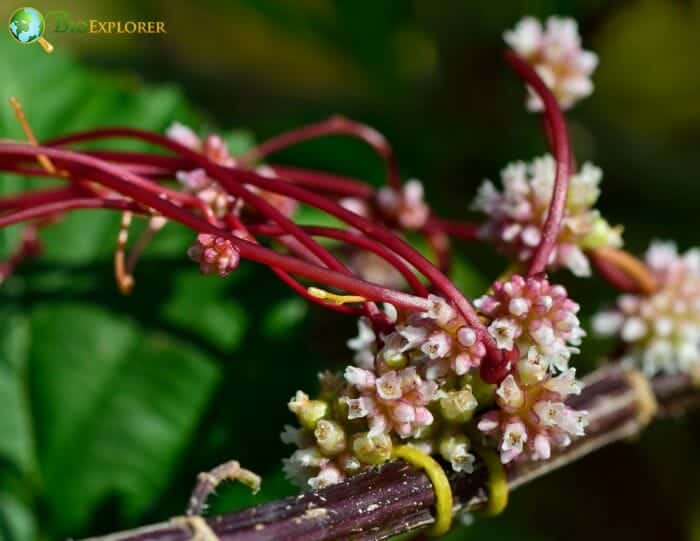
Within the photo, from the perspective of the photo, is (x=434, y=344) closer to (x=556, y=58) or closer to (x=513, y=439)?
(x=513, y=439)

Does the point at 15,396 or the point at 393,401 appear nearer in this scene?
the point at 393,401

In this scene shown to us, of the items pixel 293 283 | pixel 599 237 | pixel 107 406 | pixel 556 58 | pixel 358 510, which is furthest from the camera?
pixel 107 406

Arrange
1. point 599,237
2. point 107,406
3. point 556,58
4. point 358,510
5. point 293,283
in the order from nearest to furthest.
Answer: point 358,510 → point 293,283 → point 599,237 → point 556,58 → point 107,406

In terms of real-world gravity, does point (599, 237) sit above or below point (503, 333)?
above

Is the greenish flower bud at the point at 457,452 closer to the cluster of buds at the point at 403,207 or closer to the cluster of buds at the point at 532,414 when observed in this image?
the cluster of buds at the point at 532,414

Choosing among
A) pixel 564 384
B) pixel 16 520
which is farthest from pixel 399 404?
pixel 16 520

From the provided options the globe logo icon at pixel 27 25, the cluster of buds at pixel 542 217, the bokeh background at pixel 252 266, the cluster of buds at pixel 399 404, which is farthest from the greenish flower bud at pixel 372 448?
the globe logo icon at pixel 27 25

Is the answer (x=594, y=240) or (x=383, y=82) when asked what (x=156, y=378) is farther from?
(x=383, y=82)

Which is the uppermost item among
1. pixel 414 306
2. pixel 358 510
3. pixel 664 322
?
pixel 664 322
